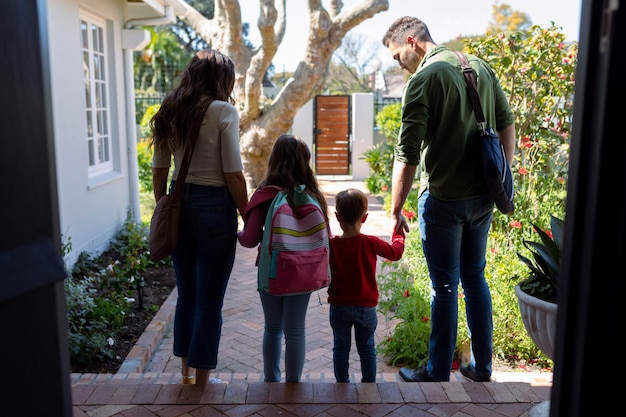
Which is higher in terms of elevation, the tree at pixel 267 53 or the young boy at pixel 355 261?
the tree at pixel 267 53

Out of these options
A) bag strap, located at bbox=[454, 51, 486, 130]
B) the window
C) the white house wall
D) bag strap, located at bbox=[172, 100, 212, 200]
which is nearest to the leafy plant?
bag strap, located at bbox=[454, 51, 486, 130]

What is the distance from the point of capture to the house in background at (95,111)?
19.4ft

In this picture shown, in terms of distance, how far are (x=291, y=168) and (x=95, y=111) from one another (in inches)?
196

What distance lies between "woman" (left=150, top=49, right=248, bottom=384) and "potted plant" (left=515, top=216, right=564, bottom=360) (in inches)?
54.3

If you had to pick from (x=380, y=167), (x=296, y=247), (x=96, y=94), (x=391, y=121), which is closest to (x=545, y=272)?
(x=296, y=247)

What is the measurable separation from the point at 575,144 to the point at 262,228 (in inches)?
76.5

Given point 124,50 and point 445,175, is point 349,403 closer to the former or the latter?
point 445,175

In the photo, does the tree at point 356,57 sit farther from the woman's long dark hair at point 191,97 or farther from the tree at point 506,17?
the woman's long dark hair at point 191,97

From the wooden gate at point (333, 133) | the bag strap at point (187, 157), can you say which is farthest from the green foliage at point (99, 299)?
the wooden gate at point (333, 133)

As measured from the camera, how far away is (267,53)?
440 inches

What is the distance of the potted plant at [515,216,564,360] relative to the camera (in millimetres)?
2584

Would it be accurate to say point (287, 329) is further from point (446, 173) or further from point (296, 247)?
point (446, 173)

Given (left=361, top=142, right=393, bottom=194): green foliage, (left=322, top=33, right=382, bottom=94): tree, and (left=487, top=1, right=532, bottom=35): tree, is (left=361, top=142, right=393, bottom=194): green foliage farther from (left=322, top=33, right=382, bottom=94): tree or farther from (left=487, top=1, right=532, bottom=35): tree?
(left=487, top=1, right=532, bottom=35): tree

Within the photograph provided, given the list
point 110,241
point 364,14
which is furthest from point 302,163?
point 364,14
